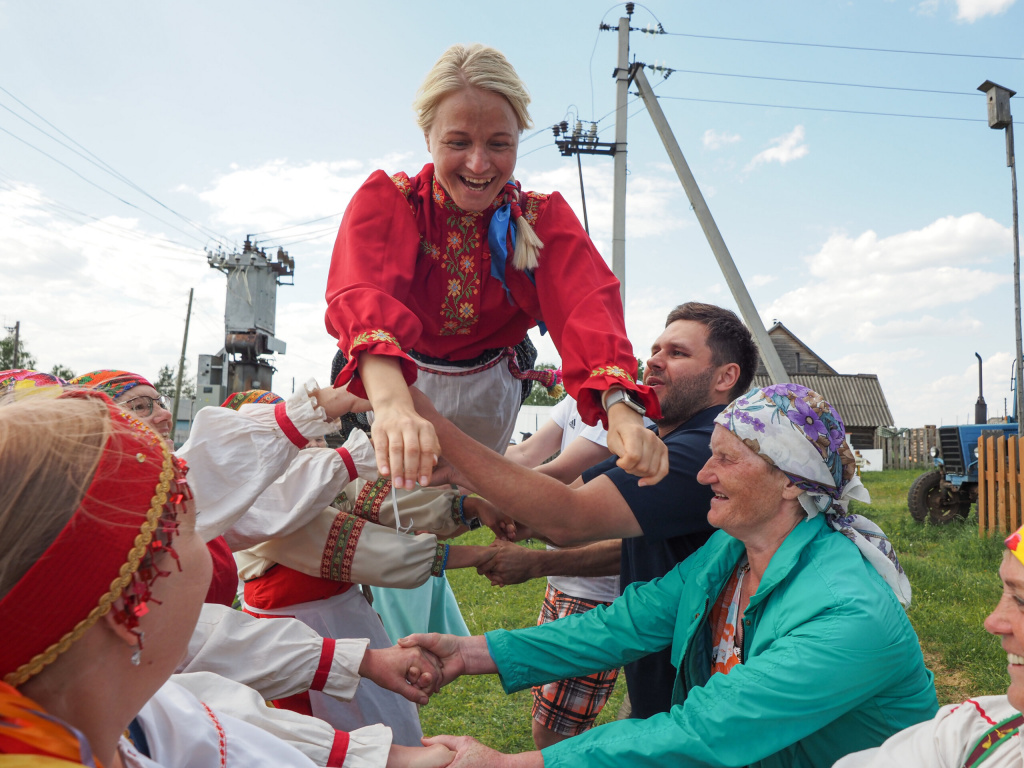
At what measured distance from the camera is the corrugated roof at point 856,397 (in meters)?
31.3

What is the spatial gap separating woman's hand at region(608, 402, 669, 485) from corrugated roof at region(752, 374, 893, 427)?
98.5 ft

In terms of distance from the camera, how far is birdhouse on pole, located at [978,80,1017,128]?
9.86 metres

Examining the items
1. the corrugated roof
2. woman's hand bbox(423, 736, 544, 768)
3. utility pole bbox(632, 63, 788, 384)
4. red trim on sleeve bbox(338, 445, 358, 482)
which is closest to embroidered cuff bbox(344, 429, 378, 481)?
red trim on sleeve bbox(338, 445, 358, 482)

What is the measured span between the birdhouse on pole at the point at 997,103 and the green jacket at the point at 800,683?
10.0 meters

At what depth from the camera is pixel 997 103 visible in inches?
393

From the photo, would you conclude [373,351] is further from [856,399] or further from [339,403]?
[856,399]

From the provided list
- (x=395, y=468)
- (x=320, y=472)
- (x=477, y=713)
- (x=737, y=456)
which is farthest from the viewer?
(x=477, y=713)

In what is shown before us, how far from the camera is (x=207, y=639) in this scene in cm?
212

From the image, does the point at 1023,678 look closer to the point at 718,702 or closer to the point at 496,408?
the point at 718,702

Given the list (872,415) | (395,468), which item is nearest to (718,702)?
(395,468)

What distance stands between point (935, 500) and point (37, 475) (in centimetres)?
1247

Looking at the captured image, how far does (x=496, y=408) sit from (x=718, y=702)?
1.48 metres

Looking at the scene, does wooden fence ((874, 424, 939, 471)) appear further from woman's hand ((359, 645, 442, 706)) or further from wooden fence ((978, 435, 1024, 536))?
woman's hand ((359, 645, 442, 706))

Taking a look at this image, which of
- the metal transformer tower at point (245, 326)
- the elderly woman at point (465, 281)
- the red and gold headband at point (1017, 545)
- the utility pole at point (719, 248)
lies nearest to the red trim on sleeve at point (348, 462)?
the elderly woman at point (465, 281)
